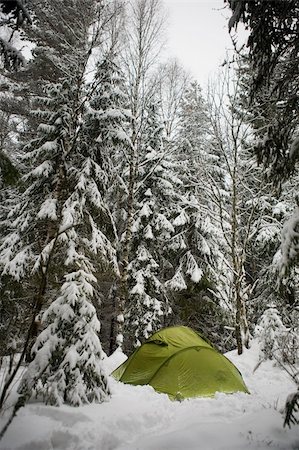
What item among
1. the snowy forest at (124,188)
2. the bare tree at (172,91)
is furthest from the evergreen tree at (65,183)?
the bare tree at (172,91)

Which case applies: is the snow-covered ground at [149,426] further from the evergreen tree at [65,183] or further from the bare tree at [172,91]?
the bare tree at [172,91]

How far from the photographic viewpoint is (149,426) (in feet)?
14.8

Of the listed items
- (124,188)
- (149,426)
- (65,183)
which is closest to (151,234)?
(124,188)

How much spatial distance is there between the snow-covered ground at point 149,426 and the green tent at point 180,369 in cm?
50

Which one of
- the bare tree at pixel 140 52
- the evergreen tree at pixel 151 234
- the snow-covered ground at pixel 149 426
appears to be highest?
the bare tree at pixel 140 52

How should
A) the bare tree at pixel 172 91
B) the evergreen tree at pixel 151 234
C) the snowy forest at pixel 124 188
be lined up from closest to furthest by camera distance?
the snowy forest at pixel 124 188 < the evergreen tree at pixel 151 234 < the bare tree at pixel 172 91

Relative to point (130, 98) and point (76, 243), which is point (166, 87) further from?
point (76, 243)

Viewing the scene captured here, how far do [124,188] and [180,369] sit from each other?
6.77 meters

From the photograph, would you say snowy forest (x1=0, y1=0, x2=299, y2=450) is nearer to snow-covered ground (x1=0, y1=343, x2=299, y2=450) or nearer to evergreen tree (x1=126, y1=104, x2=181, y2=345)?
evergreen tree (x1=126, y1=104, x2=181, y2=345)

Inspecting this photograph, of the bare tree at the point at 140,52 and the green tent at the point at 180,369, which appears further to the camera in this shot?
the bare tree at the point at 140,52

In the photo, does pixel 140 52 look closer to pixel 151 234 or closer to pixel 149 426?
pixel 151 234

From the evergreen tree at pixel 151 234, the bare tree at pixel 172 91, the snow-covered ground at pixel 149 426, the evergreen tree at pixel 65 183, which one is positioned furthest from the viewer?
the bare tree at pixel 172 91

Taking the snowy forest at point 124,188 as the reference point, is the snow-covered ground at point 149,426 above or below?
below

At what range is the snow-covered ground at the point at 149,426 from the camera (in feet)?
11.8
